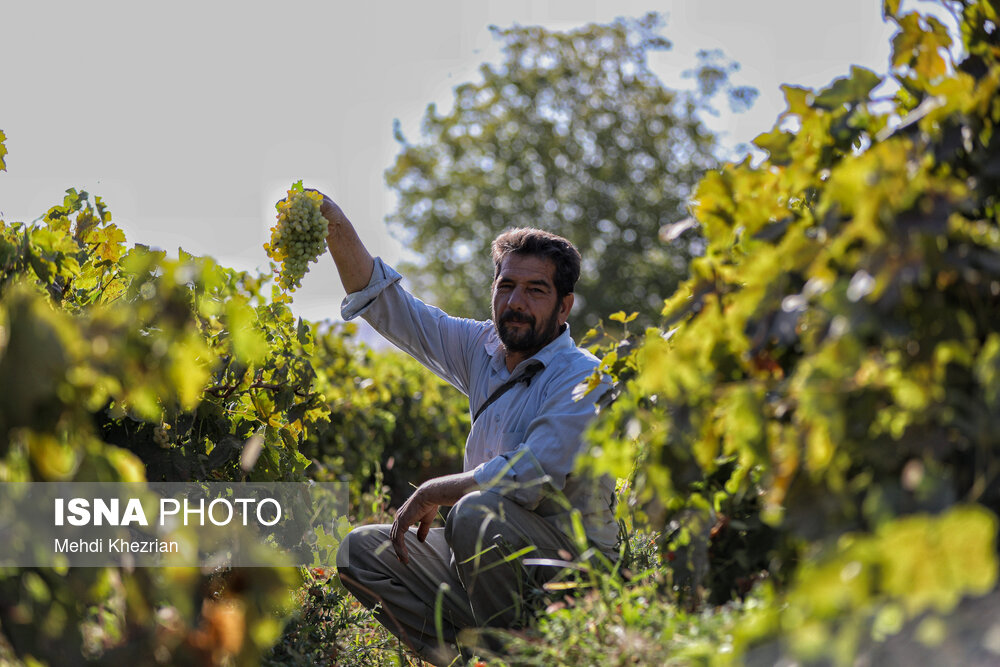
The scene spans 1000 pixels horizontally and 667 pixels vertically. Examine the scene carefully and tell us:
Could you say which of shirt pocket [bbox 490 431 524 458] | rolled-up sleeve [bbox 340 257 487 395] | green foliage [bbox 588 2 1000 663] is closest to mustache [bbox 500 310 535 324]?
rolled-up sleeve [bbox 340 257 487 395]

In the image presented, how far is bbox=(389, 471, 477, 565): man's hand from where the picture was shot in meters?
2.96

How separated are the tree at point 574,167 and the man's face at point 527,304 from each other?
65.6 ft

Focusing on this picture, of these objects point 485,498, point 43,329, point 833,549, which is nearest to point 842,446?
point 833,549

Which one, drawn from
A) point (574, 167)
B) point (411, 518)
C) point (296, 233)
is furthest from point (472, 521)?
point (574, 167)

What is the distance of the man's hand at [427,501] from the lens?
2.96 m

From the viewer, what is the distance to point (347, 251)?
3.54m

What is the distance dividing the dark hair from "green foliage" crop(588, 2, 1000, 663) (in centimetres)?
184

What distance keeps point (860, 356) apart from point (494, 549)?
6.07 feet

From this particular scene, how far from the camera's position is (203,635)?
1.36 m

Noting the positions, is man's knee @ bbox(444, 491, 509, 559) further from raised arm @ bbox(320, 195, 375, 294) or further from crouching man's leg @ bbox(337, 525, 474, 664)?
raised arm @ bbox(320, 195, 375, 294)

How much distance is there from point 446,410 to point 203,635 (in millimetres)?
5395

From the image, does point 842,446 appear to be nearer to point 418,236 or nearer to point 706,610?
point 706,610

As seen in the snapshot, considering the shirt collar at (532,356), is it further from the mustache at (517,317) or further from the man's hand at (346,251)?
the man's hand at (346,251)

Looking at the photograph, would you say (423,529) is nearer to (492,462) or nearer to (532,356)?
(492,462)
